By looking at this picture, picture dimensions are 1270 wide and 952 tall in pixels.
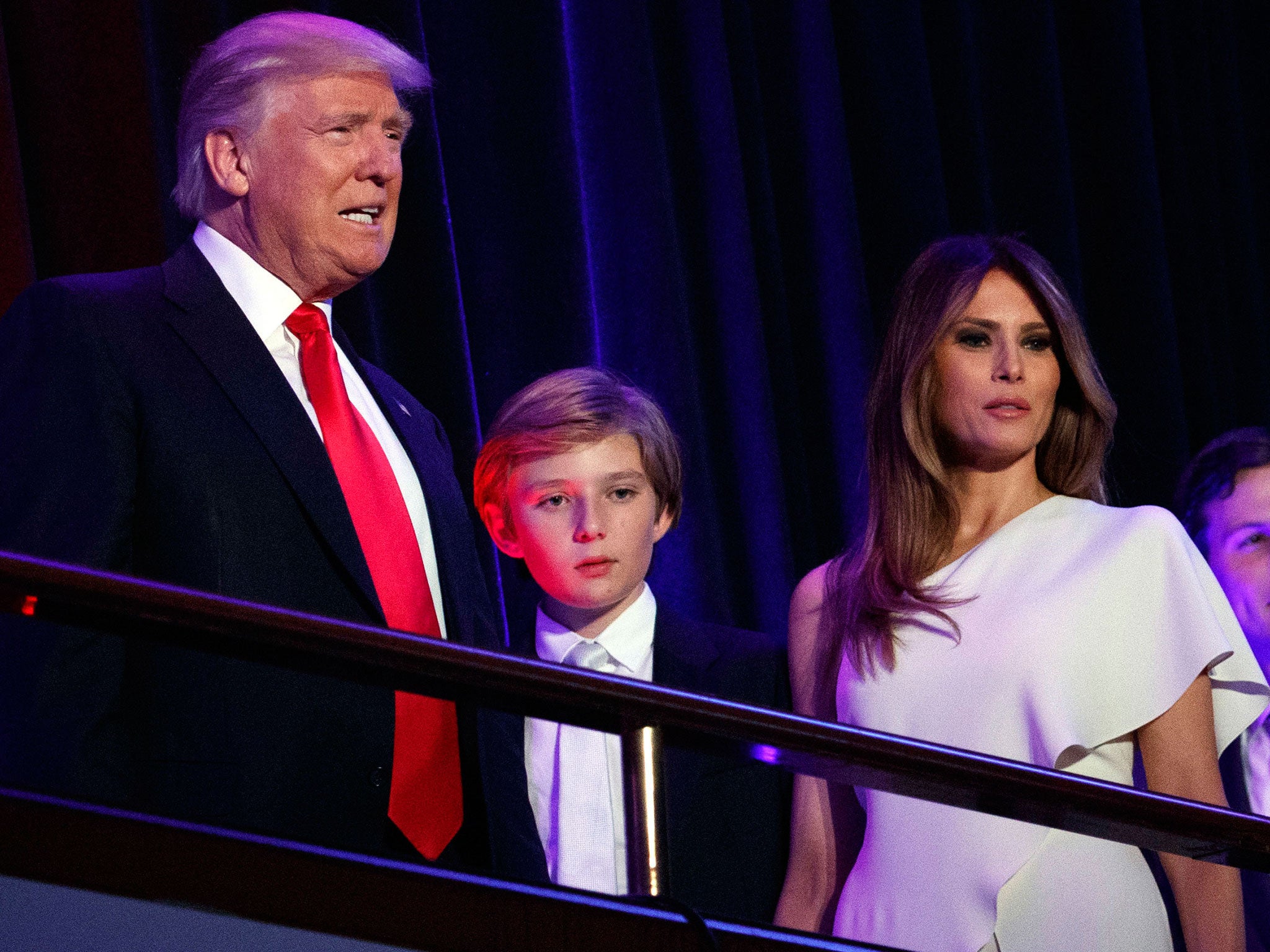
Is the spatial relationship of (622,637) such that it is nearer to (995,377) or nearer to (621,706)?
(995,377)

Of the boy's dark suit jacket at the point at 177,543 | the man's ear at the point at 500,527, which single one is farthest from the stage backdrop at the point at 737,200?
the boy's dark suit jacket at the point at 177,543

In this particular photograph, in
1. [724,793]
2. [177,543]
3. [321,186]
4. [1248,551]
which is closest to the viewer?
[177,543]

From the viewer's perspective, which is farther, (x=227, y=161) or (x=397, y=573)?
(x=227, y=161)

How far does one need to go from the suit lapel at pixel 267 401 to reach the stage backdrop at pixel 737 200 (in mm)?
591

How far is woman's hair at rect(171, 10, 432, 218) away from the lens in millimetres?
1771

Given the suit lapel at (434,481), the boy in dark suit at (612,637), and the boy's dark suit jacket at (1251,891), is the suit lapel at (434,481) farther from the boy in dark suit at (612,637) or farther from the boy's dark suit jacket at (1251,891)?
the boy's dark suit jacket at (1251,891)

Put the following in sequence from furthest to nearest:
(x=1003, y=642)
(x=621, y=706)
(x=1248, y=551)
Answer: (x=1248, y=551)
(x=1003, y=642)
(x=621, y=706)

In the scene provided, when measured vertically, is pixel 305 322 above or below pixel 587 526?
above

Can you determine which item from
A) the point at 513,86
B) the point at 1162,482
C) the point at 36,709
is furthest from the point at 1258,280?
the point at 36,709

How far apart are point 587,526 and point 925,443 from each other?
0.46 meters

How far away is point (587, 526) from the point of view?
1.96 metres

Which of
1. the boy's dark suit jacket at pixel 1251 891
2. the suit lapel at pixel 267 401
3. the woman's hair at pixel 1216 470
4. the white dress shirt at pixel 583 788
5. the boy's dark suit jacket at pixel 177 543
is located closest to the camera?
the boy's dark suit jacket at pixel 177 543

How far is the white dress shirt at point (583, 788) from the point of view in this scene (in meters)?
1.88

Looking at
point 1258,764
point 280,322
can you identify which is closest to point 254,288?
point 280,322
